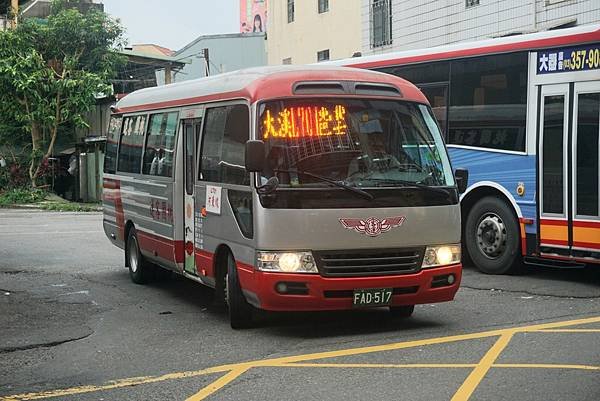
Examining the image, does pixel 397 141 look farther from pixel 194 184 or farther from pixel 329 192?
pixel 194 184

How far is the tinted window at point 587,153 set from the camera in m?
11.2

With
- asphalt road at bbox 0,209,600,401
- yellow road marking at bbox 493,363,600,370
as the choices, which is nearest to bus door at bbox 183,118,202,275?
asphalt road at bbox 0,209,600,401

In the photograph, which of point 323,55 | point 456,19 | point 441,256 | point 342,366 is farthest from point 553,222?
point 323,55

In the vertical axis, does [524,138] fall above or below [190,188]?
above

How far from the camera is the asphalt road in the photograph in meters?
6.61

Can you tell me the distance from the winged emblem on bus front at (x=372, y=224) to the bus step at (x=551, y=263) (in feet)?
14.3

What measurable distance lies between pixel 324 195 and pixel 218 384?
7.29ft

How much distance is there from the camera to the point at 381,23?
25.9 metres

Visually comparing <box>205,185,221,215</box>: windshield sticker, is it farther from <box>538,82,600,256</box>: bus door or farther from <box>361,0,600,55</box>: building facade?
<box>361,0,600,55</box>: building facade

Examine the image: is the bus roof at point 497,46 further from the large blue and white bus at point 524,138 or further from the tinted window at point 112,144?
the tinted window at point 112,144

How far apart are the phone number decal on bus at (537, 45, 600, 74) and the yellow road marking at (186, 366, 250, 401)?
635 cm

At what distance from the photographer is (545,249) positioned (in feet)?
39.0

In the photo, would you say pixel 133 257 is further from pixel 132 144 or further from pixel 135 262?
pixel 132 144

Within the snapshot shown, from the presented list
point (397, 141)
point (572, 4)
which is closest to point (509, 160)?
point (397, 141)
